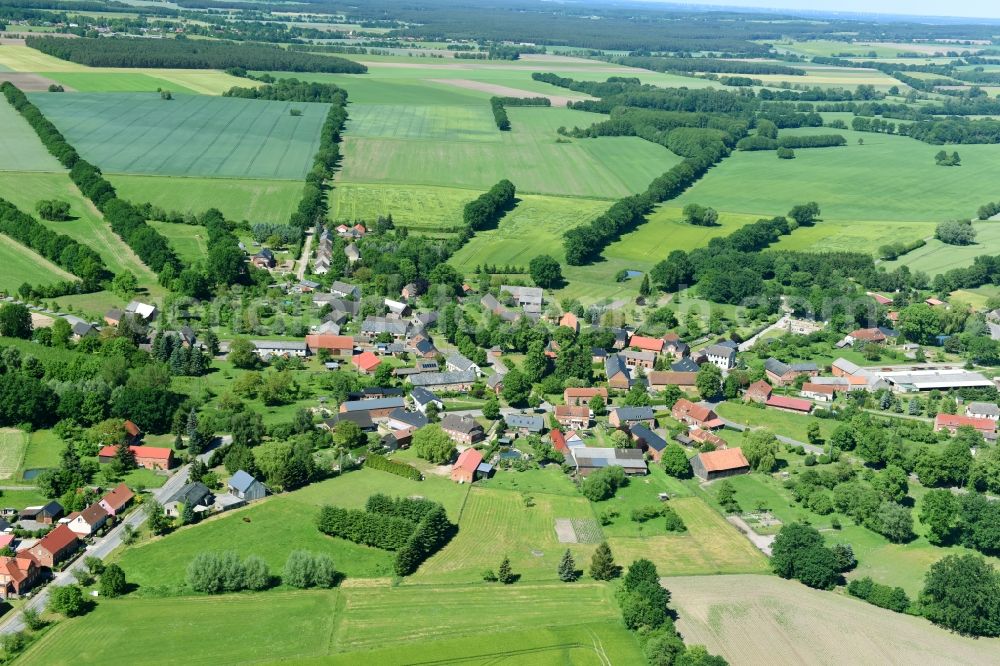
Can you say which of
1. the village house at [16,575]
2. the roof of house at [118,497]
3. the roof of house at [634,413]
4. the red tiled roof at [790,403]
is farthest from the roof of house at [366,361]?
the village house at [16,575]

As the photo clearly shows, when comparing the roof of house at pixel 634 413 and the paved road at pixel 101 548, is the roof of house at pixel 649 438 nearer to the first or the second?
the roof of house at pixel 634 413

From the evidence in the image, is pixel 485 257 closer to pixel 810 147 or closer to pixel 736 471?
pixel 736 471

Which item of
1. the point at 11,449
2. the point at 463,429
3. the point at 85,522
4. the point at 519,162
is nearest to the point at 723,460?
the point at 463,429

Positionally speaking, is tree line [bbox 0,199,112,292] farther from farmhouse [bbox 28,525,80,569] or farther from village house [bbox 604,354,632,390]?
village house [bbox 604,354,632,390]

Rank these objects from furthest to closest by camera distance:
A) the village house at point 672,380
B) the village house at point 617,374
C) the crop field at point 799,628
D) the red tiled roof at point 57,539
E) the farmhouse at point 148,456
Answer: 1. the village house at point 672,380
2. the village house at point 617,374
3. the farmhouse at point 148,456
4. the red tiled roof at point 57,539
5. the crop field at point 799,628

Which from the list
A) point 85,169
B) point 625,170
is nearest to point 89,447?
point 85,169

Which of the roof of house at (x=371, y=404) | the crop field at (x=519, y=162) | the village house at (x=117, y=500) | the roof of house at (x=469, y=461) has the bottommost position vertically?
the village house at (x=117, y=500)

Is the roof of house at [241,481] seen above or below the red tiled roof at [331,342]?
below
